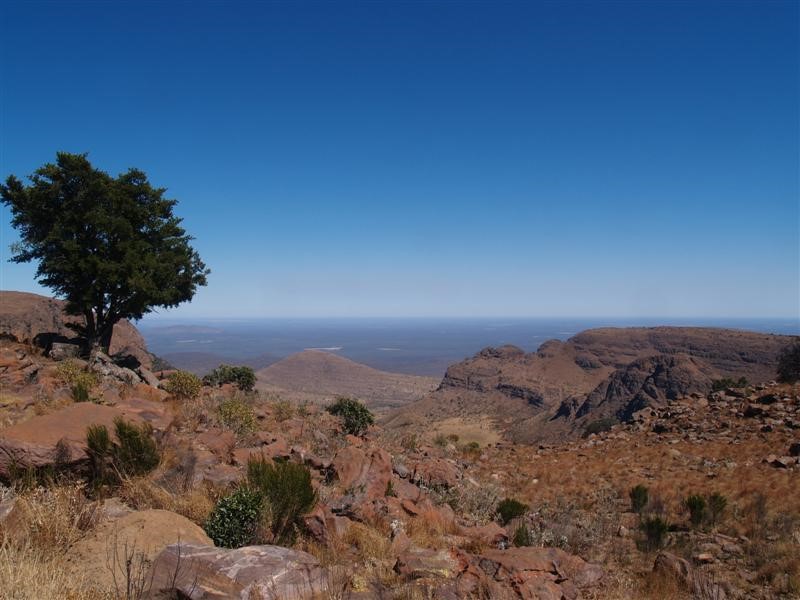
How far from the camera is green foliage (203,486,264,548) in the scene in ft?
18.7

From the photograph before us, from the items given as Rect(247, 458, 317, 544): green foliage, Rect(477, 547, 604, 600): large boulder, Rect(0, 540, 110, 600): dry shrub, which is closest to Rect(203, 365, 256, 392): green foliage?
Rect(247, 458, 317, 544): green foliage

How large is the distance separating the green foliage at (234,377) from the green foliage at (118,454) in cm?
1558

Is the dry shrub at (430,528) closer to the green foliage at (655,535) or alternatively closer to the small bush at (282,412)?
the green foliage at (655,535)

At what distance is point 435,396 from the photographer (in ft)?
294

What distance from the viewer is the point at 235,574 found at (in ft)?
14.3

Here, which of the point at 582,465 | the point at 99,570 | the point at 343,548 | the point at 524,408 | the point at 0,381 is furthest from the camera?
the point at 524,408

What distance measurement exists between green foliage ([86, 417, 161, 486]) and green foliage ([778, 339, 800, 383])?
34402 millimetres

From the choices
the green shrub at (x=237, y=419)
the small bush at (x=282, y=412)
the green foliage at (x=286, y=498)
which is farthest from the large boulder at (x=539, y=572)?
the small bush at (x=282, y=412)

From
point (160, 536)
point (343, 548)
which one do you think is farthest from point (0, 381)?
point (343, 548)

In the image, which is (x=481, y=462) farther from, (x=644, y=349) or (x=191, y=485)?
(x=644, y=349)

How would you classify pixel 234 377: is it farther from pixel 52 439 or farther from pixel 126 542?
pixel 126 542

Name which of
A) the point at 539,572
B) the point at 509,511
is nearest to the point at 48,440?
the point at 539,572

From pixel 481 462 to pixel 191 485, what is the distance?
1359cm

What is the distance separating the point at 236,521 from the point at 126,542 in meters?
1.22
